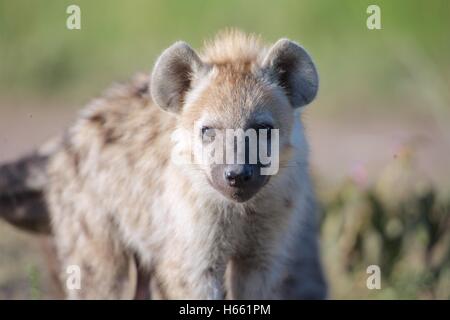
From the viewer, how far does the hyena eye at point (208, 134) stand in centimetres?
498

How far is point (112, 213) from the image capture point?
5750mm

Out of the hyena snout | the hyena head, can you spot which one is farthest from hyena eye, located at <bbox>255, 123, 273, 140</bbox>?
the hyena snout

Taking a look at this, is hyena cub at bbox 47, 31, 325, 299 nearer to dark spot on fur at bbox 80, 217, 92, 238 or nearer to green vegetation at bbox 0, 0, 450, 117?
dark spot on fur at bbox 80, 217, 92, 238

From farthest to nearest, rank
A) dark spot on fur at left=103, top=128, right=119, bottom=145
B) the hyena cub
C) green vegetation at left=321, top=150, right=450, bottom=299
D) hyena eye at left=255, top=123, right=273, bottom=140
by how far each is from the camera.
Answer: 1. green vegetation at left=321, top=150, right=450, bottom=299
2. dark spot on fur at left=103, top=128, right=119, bottom=145
3. the hyena cub
4. hyena eye at left=255, top=123, right=273, bottom=140

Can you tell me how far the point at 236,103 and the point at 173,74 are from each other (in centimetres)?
38

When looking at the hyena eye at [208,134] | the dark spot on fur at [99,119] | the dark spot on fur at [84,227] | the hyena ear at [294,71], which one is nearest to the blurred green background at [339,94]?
the dark spot on fur at [84,227]

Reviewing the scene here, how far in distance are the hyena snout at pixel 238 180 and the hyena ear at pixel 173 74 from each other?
1.51 ft

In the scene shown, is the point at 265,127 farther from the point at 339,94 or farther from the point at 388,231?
the point at 339,94

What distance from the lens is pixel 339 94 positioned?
9.03 m

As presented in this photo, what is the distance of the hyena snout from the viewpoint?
4832 millimetres

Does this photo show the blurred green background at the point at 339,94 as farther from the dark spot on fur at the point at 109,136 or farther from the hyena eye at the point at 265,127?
the hyena eye at the point at 265,127

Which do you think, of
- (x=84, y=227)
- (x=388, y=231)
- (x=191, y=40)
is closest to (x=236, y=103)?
(x=84, y=227)

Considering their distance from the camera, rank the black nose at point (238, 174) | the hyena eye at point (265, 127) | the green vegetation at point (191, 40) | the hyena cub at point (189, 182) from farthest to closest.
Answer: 1. the green vegetation at point (191, 40)
2. the hyena cub at point (189, 182)
3. the hyena eye at point (265, 127)
4. the black nose at point (238, 174)

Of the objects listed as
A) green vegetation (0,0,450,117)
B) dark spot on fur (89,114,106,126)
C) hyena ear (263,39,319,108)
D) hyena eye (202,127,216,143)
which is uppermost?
green vegetation (0,0,450,117)
